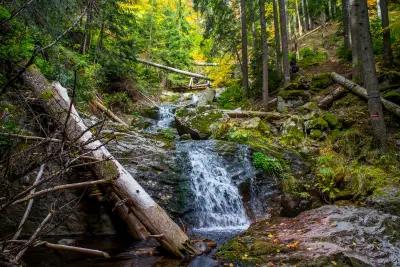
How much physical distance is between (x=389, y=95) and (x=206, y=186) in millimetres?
7416

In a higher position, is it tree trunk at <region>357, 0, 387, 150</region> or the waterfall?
tree trunk at <region>357, 0, 387, 150</region>

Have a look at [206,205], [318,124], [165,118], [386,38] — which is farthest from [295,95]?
[206,205]

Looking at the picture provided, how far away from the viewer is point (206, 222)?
851 centimetres

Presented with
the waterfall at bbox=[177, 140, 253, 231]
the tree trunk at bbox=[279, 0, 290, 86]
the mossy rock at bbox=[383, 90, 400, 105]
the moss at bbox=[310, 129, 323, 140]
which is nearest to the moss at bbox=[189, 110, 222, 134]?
the waterfall at bbox=[177, 140, 253, 231]

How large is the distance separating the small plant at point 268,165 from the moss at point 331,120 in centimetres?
314

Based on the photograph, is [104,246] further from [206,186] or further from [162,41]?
[162,41]

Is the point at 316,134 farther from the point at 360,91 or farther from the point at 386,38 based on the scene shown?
the point at 386,38

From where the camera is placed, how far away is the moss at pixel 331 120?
12.1m

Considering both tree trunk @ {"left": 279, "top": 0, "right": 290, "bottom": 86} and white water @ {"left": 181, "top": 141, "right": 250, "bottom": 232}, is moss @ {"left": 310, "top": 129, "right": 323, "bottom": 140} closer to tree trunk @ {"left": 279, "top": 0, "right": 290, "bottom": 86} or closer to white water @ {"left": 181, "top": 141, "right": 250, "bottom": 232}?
white water @ {"left": 181, "top": 141, "right": 250, "bottom": 232}

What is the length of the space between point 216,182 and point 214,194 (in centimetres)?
46

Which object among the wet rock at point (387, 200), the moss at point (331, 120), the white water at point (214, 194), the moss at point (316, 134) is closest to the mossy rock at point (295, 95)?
the moss at point (331, 120)

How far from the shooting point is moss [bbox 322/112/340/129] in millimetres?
12099

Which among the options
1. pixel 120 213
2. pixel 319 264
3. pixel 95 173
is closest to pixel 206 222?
pixel 120 213

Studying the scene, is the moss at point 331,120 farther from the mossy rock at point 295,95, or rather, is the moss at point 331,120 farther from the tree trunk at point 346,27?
the tree trunk at point 346,27
